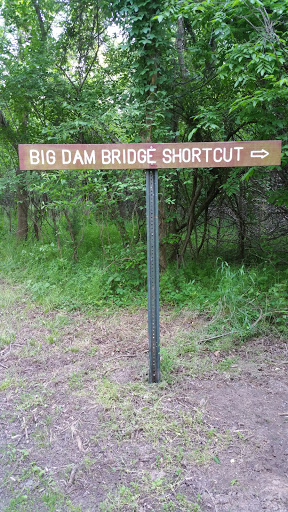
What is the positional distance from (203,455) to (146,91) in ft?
15.4

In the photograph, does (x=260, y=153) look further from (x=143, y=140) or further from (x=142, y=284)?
(x=142, y=284)

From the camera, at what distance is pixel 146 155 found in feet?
9.55

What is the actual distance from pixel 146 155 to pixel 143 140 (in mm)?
2531

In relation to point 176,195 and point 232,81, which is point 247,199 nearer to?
point 176,195

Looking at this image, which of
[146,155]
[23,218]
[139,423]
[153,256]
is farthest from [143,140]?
[23,218]

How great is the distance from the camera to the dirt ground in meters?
2.17

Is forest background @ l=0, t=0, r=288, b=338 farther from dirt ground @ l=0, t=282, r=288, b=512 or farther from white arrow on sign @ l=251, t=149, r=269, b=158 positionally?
white arrow on sign @ l=251, t=149, r=269, b=158

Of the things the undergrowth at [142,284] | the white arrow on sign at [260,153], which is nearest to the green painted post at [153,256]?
the white arrow on sign at [260,153]

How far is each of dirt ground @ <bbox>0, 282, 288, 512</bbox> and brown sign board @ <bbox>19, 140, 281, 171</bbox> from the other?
76.8 inches

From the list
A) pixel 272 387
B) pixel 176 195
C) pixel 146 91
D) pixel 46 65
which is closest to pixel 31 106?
pixel 46 65

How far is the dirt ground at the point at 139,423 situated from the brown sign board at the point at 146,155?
6.40 ft

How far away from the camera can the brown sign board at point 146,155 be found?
2.88 metres

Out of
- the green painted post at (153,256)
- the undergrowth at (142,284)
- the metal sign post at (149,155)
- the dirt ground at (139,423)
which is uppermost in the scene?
the metal sign post at (149,155)

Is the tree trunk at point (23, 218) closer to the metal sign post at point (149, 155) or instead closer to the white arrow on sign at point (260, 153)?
the metal sign post at point (149, 155)
